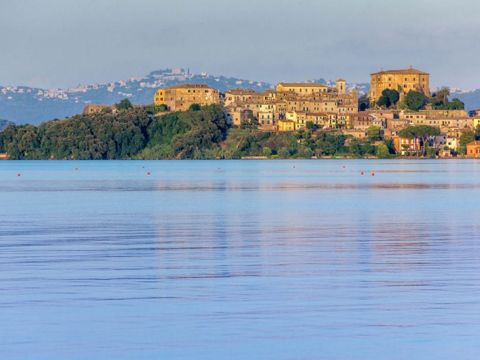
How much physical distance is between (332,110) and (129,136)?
32.9 metres

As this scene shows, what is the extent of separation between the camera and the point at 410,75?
625 feet

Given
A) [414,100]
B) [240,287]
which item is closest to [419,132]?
[414,100]

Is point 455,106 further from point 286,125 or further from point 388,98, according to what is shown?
point 286,125

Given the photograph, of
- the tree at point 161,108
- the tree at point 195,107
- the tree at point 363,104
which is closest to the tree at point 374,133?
the tree at point 363,104

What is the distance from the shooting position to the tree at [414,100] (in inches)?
7156

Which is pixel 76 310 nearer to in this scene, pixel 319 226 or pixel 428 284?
pixel 428 284

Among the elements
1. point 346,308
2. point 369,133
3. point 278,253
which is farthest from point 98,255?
point 369,133

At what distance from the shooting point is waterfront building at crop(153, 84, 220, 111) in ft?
602

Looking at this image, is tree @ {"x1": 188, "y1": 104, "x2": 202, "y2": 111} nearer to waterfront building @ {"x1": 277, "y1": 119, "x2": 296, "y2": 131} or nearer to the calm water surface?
waterfront building @ {"x1": 277, "y1": 119, "x2": 296, "y2": 131}

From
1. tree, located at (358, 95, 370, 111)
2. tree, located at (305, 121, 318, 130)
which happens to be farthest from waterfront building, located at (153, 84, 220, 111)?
tree, located at (358, 95, 370, 111)

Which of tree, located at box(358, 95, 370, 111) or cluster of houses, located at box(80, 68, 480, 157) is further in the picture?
tree, located at box(358, 95, 370, 111)

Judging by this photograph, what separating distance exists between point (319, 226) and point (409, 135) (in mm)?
136453

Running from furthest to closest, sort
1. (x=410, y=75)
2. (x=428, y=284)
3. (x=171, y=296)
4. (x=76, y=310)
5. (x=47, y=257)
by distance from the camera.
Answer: (x=410, y=75) < (x=47, y=257) < (x=428, y=284) < (x=171, y=296) < (x=76, y=310)

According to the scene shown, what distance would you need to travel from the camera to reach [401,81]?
190125 millimetres
